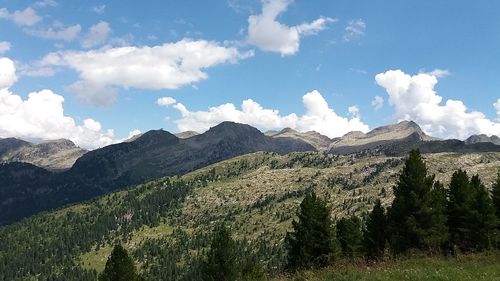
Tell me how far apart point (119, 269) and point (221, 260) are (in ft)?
55.2

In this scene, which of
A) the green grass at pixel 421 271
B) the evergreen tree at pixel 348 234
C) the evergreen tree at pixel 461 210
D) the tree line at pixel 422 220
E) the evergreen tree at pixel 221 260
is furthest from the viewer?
the evergreen tree at pixel 348 234

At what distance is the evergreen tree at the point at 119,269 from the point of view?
233ft

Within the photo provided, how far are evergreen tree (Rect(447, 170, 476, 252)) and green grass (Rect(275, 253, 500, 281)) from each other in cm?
2778

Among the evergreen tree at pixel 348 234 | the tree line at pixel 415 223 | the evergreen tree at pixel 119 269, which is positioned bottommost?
the evergreen tree at pixel 119 269

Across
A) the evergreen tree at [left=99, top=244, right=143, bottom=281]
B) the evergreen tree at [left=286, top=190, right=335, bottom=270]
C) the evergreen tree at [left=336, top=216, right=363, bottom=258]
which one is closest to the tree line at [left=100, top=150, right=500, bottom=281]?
the evergreen tree at [left=286, top=190, right=335, bottom=270]

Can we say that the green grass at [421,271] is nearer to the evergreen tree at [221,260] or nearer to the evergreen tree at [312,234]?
the evergreen tree at [312,234]

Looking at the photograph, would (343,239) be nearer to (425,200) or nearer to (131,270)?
Result: (425,200)

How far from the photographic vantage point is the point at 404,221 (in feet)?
167

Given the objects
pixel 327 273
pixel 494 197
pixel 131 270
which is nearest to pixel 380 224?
pixel 494 197

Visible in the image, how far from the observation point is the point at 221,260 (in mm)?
74188

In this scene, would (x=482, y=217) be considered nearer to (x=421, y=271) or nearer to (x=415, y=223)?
(x=415, y=223)

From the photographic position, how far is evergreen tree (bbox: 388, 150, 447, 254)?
1935 inches

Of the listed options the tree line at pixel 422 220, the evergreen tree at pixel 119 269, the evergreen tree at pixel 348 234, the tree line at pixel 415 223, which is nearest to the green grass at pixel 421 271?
the tree line at pixel 415 223

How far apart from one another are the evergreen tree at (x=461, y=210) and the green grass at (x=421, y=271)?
27.8 meters
